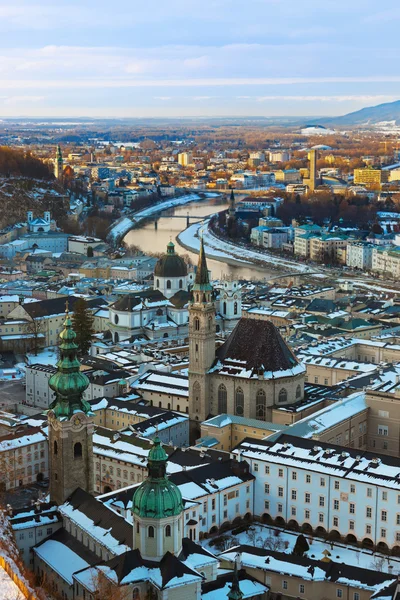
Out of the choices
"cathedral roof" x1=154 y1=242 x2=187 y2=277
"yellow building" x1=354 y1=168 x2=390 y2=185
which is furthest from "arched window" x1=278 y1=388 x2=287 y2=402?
"yellow building" x1=354 y1=168 x2=390 y2=185

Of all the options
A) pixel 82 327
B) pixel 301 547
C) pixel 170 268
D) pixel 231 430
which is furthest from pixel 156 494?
pixel 170 268

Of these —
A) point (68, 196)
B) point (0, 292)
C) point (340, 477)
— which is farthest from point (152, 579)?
point (68, 196)

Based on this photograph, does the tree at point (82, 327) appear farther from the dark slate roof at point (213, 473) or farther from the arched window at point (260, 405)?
the dark slate roof at point (213, 473)

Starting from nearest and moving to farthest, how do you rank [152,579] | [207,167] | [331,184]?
[152,579]
[331,184]
[207,167]

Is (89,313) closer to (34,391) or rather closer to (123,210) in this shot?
(34,391)

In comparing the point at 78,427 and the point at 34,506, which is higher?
the point at 78,427

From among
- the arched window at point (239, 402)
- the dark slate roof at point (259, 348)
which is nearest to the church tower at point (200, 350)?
the dark slate roof at point (259, 348)
